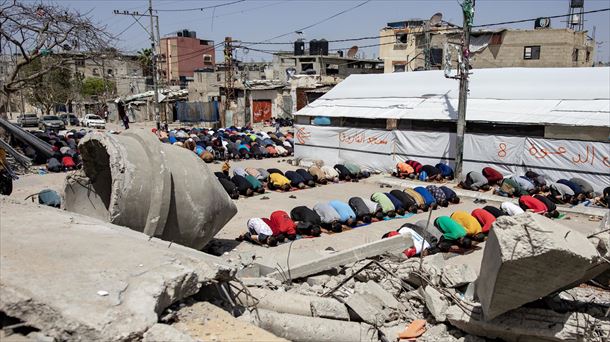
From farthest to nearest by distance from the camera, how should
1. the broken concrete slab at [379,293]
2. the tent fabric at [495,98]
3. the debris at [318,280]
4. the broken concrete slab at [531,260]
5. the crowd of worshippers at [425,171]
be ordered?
1. the crowd of worshippers at [425,171]
2. the tent fabric at [495,98]
3. the debris at [318,280]
4. the broken concrete slab at [379,293]
5. the broken concrete slab at [531,260]

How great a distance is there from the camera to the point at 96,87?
57.5 m

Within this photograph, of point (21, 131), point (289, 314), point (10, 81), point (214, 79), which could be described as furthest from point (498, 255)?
point (214, 79)

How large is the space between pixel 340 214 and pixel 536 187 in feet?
24.6

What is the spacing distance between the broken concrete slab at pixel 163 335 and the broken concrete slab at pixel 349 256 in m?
3.52

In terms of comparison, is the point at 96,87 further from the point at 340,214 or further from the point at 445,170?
the point at 340,214

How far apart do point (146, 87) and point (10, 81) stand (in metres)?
44.0

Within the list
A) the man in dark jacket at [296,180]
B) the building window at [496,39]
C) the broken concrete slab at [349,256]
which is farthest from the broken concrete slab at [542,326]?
the building window at [496,39]

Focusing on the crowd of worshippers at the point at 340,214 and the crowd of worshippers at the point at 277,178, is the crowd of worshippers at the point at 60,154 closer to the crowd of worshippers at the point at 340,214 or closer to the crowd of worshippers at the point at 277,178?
the crowd of worshippers at the point at 277,178

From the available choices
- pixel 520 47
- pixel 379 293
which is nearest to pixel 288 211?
pixel 379 293

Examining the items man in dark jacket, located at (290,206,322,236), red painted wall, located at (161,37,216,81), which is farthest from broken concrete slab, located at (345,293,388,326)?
red painted wall, located at (161,37,216,81)

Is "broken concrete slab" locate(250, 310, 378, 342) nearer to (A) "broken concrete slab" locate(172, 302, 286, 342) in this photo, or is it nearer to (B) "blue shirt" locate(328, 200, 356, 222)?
(A) "broken concrete slab" locate(172, 302, 286, 342)

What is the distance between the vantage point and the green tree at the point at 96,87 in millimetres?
55719

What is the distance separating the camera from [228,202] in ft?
30.4

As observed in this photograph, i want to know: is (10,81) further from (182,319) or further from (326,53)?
(326,53)
